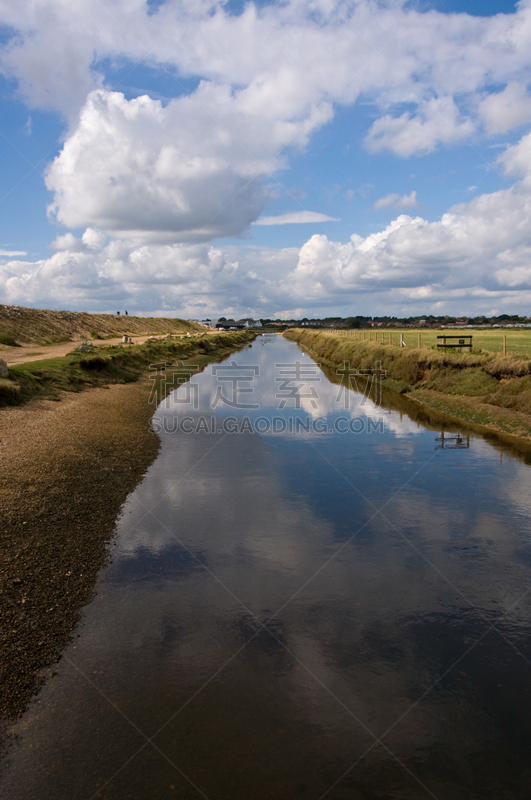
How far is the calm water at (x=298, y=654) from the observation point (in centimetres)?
480

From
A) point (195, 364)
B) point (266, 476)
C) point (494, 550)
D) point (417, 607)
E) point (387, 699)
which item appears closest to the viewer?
point (387, 699)

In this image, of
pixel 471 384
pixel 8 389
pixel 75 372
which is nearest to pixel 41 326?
pixel 75 372

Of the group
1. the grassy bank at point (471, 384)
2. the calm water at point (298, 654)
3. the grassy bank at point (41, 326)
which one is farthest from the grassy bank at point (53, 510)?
the grassy bank at point (41, 326)

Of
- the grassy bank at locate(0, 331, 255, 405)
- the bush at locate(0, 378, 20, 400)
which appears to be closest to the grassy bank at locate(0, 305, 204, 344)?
the grassy bank at locate(0, 331, 255, 405)

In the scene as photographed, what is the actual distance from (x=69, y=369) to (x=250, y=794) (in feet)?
78.6

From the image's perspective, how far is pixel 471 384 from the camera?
2477cm

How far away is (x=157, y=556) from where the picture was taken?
29.3 feet

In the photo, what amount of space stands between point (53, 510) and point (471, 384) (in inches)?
827

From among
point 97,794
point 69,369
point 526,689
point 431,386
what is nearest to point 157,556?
point 97,794

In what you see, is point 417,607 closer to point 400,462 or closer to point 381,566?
point 381,566

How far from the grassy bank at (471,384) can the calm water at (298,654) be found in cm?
819

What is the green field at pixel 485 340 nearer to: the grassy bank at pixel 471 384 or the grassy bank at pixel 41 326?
the grassy bank at pixel 471 384

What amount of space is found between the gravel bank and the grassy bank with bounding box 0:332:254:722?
0.01 metres

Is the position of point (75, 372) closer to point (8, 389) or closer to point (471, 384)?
point (8, 389)
